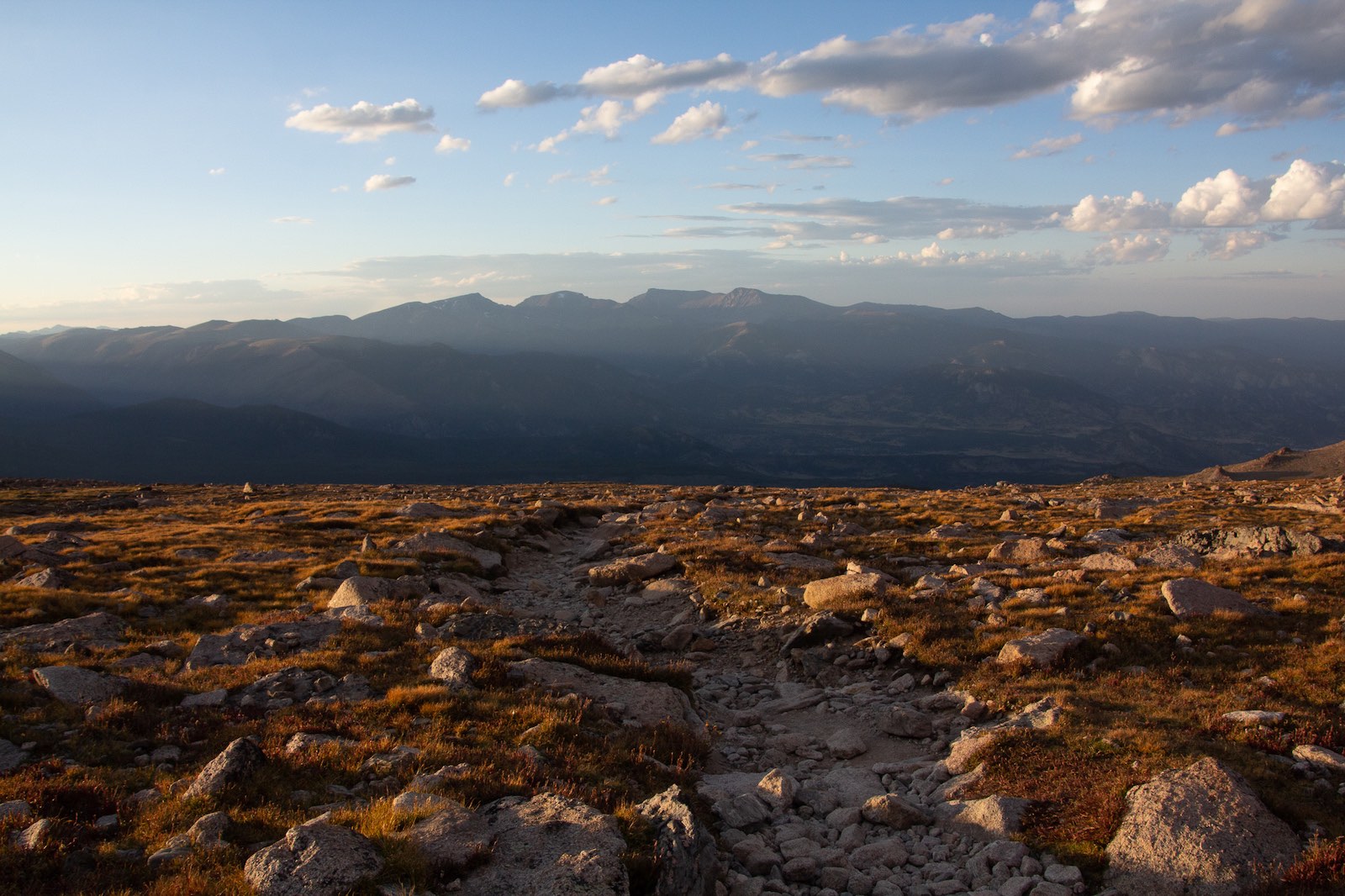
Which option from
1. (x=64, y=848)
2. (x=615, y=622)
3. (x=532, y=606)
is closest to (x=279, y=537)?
(x=532, y=606)

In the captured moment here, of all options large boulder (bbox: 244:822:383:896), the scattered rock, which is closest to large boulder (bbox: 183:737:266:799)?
large boulder (bbox: 244:822:383:896)

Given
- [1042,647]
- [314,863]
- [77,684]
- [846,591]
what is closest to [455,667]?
[77,684]

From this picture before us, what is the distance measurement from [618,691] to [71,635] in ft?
46.4

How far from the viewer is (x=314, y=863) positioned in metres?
7.48

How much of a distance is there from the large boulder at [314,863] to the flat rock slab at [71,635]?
1317cm

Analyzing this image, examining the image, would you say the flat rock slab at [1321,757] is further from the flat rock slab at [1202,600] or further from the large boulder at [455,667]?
the large boulder at [455,667]

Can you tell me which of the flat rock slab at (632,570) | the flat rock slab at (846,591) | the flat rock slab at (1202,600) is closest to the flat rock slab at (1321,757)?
the flat rock slab at (1202,600)

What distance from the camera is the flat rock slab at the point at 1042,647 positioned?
50.8 feet

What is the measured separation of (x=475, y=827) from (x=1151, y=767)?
30.3 ft

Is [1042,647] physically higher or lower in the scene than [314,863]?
lower

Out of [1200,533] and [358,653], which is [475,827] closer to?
[358,653]

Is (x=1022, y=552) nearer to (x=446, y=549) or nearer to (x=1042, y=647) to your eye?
(x=1042, y=647)

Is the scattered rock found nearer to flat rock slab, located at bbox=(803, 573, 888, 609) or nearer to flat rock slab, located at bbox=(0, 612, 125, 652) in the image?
flat rock slab, located at bbox=(803, 573, 888, 609)

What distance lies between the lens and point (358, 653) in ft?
54.3
